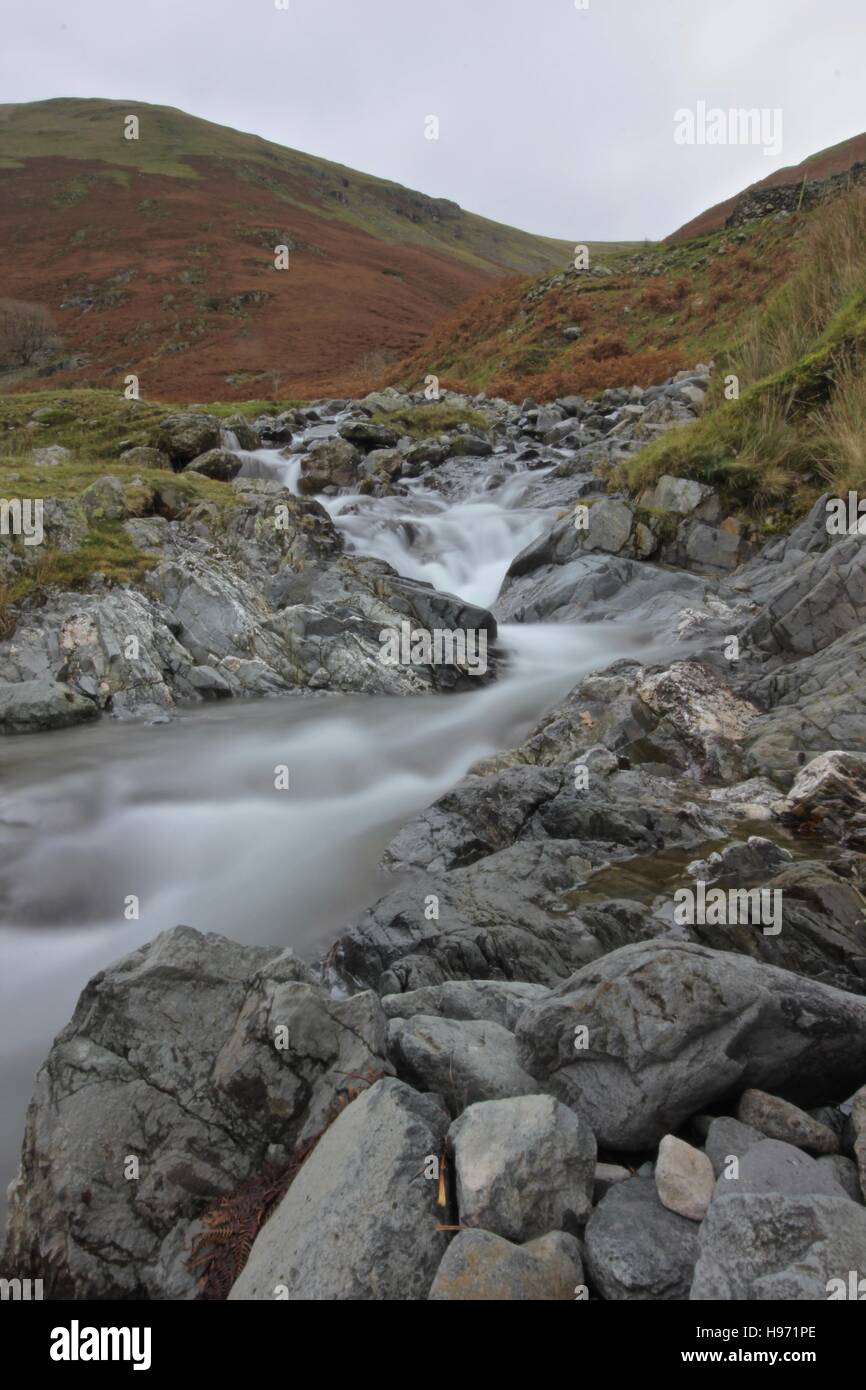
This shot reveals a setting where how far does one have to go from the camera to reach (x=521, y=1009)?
3504 millimetres

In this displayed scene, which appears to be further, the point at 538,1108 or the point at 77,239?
the point at 77,239

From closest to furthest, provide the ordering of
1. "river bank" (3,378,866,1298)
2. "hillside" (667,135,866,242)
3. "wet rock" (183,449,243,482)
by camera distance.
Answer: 1. "river bank" (3,378,866,1298)
2. "wet rock" (183,449,243,482)
3. "hillside" (667,135,866,242)

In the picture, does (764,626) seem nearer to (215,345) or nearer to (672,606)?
(672,606)

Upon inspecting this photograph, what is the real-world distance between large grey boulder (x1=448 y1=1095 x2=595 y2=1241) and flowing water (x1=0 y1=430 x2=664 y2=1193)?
2.41 metres

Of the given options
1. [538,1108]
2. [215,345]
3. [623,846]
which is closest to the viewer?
[538,1108]

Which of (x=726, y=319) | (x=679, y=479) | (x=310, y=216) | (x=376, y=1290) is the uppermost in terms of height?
(x=310, y=216)

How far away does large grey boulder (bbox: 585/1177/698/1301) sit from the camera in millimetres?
2213

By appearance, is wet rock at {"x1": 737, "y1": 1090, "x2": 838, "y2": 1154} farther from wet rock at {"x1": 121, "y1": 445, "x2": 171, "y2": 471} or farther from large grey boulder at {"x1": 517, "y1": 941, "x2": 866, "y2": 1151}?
wet rock at {"x1": 121, "y1": 445, "x2": 171, "y2": 471}

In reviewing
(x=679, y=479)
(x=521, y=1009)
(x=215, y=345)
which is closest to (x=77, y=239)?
(x=215, y=345)

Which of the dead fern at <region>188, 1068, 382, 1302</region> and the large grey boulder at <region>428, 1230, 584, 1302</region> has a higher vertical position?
the large grey boulder at <region>428, 1230, 584, 1302</region>

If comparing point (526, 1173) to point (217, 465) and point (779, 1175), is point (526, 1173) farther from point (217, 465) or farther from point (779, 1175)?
point (217, 465)

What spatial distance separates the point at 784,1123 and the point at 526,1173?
90 cm

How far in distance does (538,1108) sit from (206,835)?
477cm

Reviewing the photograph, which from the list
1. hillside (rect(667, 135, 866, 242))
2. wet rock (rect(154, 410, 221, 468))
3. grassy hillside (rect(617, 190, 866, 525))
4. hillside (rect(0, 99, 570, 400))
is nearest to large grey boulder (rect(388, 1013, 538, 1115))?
grassy hillside (rect(617, 190, 866, 525))
